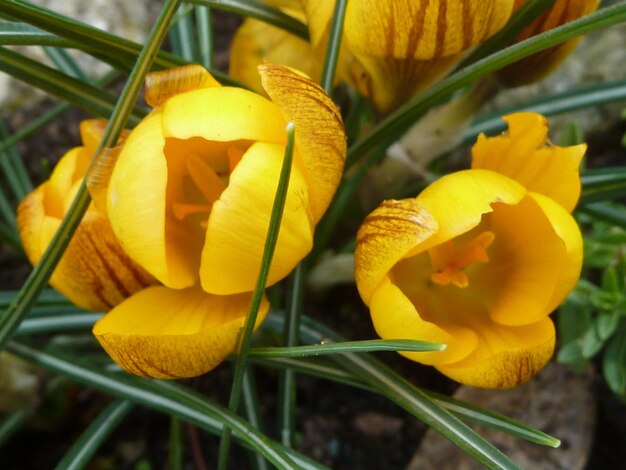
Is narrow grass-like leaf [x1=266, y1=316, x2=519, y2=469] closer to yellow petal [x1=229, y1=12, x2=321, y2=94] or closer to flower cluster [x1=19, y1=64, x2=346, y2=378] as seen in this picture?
flower cluster [x1=19, y1=64, x2=346, y2=378]

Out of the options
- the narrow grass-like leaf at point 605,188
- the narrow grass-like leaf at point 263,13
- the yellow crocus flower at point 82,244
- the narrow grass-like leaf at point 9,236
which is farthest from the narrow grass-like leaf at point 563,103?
the narrow grass-like leaf at point 9,236

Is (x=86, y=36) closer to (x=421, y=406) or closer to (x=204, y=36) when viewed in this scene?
(x=204, y=36)

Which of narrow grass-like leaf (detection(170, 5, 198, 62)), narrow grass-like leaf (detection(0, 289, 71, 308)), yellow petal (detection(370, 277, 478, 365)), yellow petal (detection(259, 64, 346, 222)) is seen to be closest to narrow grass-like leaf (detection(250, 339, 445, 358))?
yellow petal (detection(370, 277, 478, 365))

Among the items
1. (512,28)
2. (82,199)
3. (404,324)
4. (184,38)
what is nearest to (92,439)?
(82,199)

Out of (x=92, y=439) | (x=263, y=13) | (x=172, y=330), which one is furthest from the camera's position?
(x=92, y=439)

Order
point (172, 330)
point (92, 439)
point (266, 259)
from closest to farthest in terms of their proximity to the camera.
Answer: point (266, 259), point (172, 330), point (92, 439)
